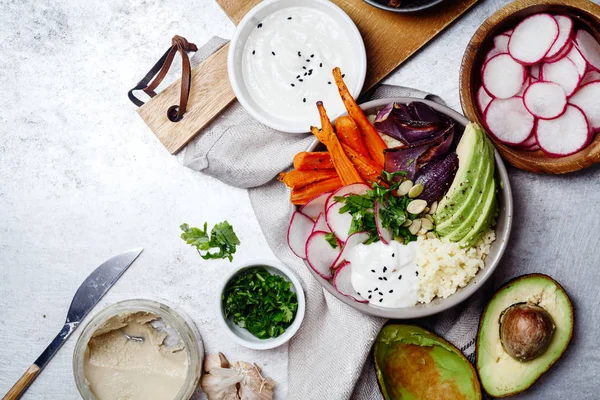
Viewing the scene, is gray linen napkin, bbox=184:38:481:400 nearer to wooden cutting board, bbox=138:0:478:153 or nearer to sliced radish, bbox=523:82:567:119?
wooden cutting board, bbox=138:0:478:153

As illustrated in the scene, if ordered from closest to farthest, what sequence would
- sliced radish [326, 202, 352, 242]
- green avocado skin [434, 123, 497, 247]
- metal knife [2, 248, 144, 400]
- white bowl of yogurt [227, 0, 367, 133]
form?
green avocado skin [434, 123, 497, 247] < sliced radish [326, 202, 352, 242] < white bowl of yogurt [227, 0, 367, 133] < metal knife [2, 248, 144, 400]

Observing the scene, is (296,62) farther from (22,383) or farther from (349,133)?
(22,383)

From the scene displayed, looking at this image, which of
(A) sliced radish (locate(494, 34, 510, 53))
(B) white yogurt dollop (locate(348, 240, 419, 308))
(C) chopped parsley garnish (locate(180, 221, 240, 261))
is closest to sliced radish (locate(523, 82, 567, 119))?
(A) sliced radish (locate(494, 34, 510, 53))

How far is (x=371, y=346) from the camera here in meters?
1.70

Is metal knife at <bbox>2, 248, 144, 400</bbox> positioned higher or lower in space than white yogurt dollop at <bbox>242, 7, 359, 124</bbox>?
lower

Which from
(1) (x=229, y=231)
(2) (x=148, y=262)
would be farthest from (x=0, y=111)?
(1) (x=229, y=231)

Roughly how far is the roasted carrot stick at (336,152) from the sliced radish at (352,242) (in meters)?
0.13

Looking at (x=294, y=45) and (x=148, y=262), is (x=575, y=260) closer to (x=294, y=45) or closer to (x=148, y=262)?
(x=294, y=45)

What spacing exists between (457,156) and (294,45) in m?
0.55

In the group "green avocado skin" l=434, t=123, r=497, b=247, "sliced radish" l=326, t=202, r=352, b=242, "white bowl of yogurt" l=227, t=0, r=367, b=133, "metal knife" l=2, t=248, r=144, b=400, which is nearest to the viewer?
"green avocado skin" l=434, t=123, r=497, b=247

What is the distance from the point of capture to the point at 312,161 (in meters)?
1.61

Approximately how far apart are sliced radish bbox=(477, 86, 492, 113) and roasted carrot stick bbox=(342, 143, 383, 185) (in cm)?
32

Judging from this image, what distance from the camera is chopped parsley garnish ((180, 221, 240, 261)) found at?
181 centimetres

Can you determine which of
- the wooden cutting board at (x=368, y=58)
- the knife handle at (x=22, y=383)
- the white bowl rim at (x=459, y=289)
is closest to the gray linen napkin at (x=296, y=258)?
the wooden cutting board at (x=368, y=58)
